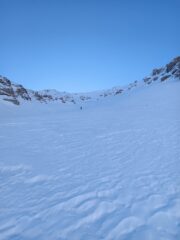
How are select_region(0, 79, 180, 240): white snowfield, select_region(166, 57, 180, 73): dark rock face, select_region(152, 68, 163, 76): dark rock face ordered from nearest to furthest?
1. select_region(0, 79, 180, 240): white snowfield
2. select_region(166, 57, 180, 73): dark rock face
3. select_region(152, 68, 163, 76): dark rock face

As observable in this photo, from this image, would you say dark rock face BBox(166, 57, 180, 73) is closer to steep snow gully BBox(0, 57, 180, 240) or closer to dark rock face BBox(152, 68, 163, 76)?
dark rock face BBox(152, 68, 163, 76)

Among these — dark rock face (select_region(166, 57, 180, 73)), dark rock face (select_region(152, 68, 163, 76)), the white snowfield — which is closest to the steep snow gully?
the white snowfield

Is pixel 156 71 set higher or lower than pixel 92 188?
higher

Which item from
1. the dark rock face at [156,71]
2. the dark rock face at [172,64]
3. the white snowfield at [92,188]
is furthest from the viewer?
the dark rock face at [156,71]

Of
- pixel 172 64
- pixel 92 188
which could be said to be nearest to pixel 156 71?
pixel 172 64

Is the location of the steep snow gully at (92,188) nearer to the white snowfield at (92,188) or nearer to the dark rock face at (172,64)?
the white snowfield at (92,188)

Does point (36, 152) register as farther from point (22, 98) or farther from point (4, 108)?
point (22, 98)

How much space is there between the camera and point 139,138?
8.76 meters

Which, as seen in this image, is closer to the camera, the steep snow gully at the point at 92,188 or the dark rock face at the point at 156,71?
the steep snow gully at the point at 92,188

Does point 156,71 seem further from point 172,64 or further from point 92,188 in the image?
point 92,188

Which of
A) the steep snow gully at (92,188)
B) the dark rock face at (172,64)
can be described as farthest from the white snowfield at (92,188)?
the dark rock face at (172,64)

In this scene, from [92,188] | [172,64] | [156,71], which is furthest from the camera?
[156,71]

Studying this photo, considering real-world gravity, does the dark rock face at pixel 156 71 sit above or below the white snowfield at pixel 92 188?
above

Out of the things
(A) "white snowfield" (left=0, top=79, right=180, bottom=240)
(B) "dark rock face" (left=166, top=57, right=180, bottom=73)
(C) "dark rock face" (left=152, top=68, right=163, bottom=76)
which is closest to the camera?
(A) "white snowfield" (left=0, top=79, right=180, bottom=240)
